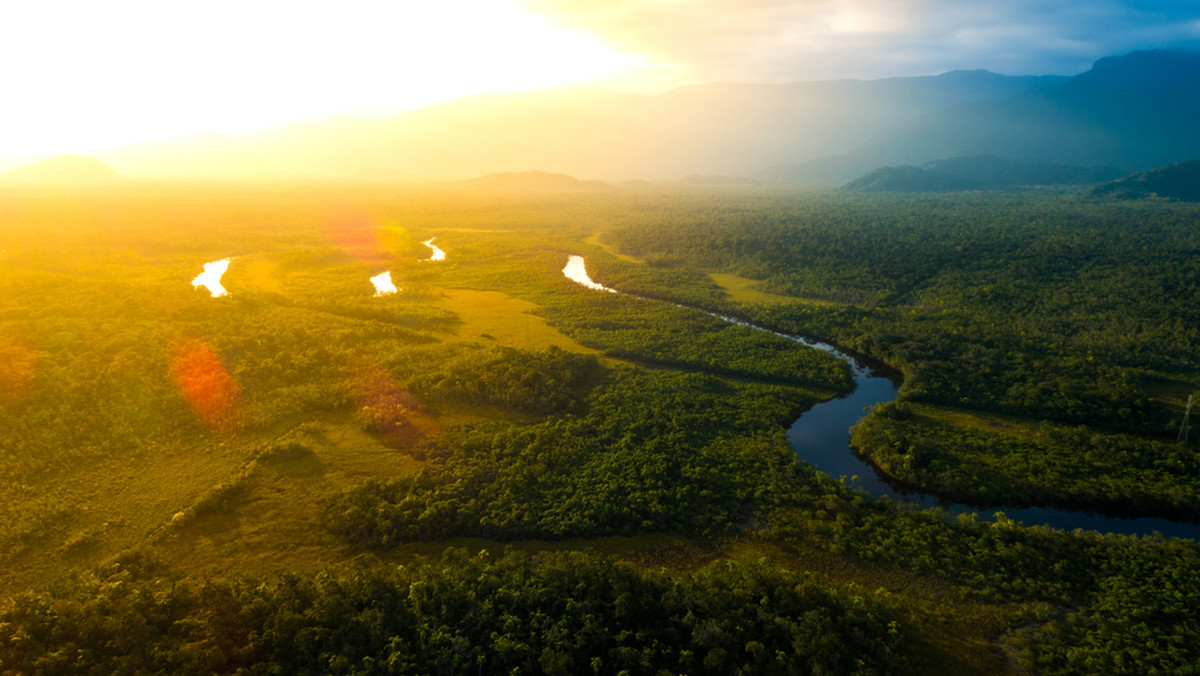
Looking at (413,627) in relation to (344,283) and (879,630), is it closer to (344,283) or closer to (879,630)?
(879,630)

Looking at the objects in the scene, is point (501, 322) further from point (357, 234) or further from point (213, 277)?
point (357, 234)

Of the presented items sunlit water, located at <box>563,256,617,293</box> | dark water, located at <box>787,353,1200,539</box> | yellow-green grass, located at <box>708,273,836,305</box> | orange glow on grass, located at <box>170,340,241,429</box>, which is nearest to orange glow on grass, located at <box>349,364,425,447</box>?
orange glow on grass, located at <box>170,340,241,429</box>

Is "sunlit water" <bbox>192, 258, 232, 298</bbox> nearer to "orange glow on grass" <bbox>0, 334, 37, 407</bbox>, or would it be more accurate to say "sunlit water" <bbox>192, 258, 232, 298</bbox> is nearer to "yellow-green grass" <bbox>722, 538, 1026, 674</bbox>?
"orange glow on grass" <bbox>0, 334, 37, 407</bbox>

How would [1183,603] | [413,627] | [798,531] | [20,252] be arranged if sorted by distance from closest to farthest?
[413,627]
[1183,603]
[798,531]
[20,252]

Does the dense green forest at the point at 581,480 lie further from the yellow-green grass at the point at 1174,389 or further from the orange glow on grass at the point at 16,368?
the yellow-green grass at the point at 1174,389

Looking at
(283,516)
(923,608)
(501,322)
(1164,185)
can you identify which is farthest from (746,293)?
(1164,185)

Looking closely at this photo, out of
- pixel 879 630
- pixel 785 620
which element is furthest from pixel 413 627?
pixel 879 630

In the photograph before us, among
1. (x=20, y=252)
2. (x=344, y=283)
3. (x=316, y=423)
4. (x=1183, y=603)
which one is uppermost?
(x=20, y=252)
